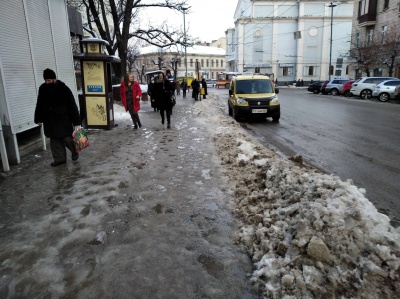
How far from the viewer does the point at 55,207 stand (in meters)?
4.13

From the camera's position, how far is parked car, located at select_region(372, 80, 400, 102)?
70.9 ft

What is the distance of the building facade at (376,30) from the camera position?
32.1 metres

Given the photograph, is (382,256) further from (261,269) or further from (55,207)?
(55,207)

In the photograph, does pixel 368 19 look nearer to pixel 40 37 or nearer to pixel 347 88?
pixel 347 88

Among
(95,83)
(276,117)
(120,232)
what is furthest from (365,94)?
(120,232)

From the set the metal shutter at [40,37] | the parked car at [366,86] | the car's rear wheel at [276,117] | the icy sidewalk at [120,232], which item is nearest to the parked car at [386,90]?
the parked car at [366,86]

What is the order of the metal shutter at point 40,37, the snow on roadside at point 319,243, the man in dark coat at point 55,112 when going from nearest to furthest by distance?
the snow on roadside at point 319,243 < the man in dark coat at point 55,112 < the metal shutter at point 40,37

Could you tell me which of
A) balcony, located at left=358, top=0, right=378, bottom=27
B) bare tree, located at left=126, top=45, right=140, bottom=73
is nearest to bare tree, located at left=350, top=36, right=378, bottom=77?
balcony, located at left=358, top=0, right=378, bottom=27

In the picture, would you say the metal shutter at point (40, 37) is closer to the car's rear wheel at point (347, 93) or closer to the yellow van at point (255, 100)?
the yellow van at point (255, 100)

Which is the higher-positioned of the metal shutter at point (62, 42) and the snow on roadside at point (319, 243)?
the metal shutter at point (62, 42)

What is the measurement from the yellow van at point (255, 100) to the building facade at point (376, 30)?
925 inches

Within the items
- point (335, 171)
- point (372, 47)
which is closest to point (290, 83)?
point (372, 47)

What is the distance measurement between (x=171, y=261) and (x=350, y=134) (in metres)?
8.20

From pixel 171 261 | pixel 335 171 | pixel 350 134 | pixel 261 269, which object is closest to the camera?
pixel 261 269
